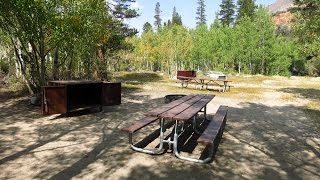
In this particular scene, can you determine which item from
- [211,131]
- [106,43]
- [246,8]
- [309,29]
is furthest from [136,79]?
[246,8]

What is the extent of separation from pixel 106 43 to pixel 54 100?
1441 centimetres

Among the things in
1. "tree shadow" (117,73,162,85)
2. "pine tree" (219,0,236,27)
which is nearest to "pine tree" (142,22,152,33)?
"pine tree" (219,0,236,27)

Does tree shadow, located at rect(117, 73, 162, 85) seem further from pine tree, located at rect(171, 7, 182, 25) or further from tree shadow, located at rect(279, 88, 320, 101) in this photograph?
pine tree, located at rect(171, 7, 182, 25)

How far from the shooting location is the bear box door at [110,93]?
11.0 m

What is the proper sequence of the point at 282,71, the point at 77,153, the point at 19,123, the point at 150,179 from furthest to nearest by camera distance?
the point at 282,71, the point at 19,123, the point at 77,153, the point at 150,179

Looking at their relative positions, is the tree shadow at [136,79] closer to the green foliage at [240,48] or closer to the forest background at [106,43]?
the forest background at [106,43]

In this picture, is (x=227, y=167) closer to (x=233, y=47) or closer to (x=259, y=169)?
(x=259, y=169)

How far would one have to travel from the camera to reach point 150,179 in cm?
521

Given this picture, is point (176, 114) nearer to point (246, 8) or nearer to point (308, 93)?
point (308, 93)

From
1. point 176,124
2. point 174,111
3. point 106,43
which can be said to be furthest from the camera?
point 106,43

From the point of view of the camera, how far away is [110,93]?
11.1 m

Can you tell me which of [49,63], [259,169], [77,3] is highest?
[77,3]

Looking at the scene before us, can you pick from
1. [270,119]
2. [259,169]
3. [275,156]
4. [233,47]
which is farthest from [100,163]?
[233,47]

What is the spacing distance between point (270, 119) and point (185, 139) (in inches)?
177
